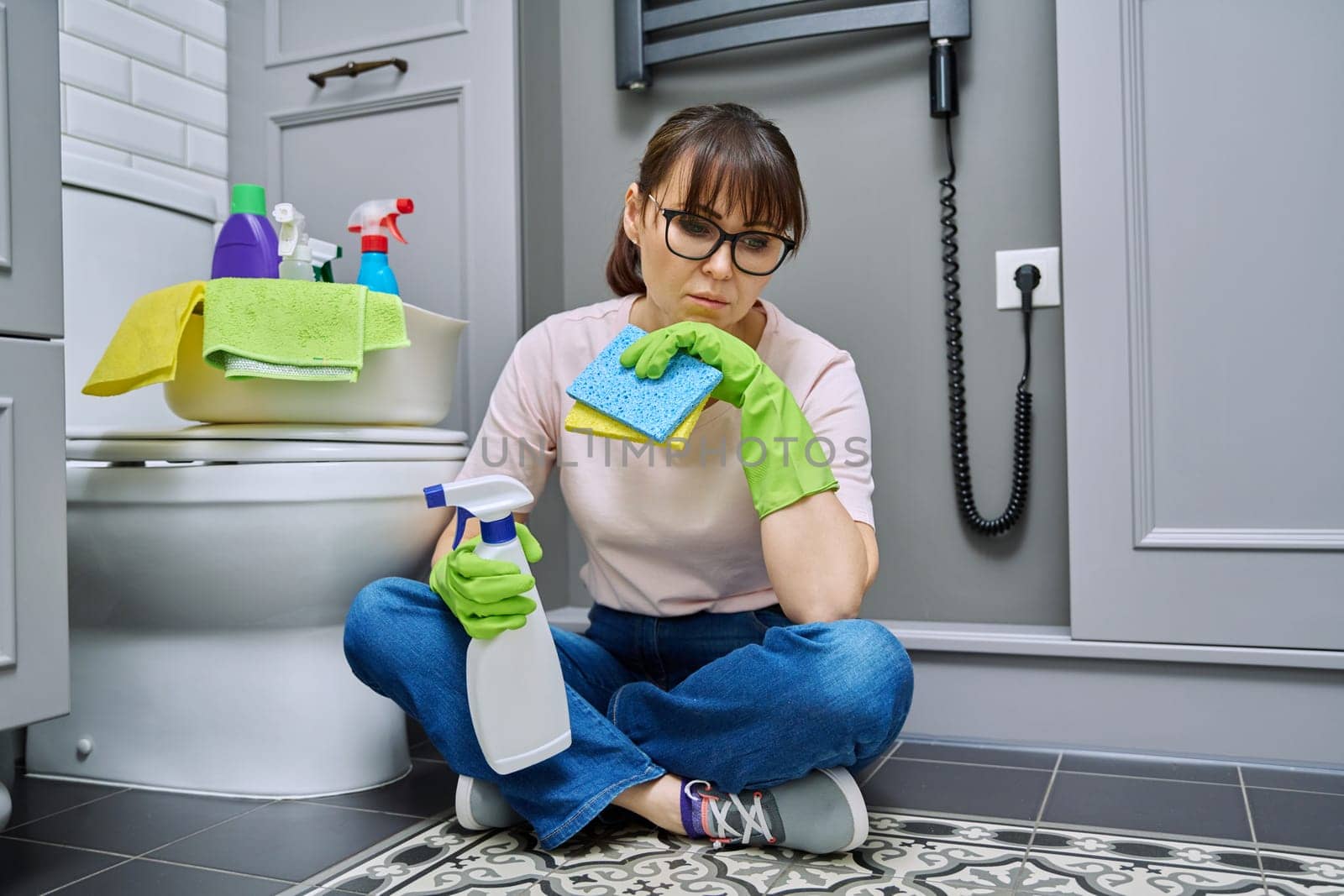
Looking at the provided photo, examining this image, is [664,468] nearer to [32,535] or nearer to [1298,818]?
[32,535]

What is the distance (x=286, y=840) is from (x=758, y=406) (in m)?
0.68

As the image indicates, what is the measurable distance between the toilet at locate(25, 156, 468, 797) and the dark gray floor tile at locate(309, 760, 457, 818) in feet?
0.07

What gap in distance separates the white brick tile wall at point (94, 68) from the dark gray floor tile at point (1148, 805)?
1812mm

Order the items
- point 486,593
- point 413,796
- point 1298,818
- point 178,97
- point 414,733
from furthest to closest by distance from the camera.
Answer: point 178,97 → point 414,733 → point 413,796 → point 1298,818 → point 486,593

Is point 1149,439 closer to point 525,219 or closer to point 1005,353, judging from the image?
point 1005,353

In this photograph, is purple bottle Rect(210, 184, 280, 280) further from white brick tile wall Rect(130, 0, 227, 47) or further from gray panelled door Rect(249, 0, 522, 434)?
white brick tile wall Rect(130, 0, 227, 47)

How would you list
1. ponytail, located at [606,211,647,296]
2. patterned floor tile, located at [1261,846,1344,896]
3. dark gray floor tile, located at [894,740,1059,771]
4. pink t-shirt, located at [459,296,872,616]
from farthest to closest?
dark gray floor tile, located at [894,740,1059,771] → ponytail, located at [606,211,647,296] → pink t-shirt, located at [459,296,872,616] → patterned floor tile, located at [1261,846,1344,896]

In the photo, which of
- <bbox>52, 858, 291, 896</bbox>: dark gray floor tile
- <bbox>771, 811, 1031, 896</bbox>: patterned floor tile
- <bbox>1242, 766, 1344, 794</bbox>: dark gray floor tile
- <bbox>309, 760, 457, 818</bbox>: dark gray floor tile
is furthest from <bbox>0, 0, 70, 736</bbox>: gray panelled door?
<bbox>1242, 766, 1344, 794</bbox>: dark gray floor tile

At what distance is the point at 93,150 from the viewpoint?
5.94 feet

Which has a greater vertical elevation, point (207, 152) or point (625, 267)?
point (207, 152)

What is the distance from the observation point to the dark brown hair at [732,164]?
1.13 meters

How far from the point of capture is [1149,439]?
147cm

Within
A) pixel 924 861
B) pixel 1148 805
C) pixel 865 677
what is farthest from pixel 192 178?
pixel 1148 805

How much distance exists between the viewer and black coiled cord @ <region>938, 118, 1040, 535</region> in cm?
159
